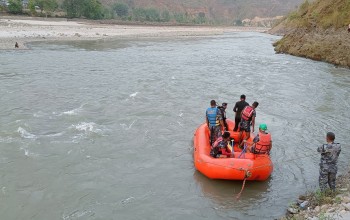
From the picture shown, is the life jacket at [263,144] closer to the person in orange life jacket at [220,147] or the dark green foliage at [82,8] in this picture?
the person in orange life jacket at [220,147]

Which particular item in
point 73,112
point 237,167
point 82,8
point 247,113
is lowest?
point 73,112

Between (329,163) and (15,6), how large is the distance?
7690 cm

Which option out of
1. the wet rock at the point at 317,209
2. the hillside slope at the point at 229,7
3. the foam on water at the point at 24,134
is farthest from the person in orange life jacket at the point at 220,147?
the hillside slope at the point at 229,7

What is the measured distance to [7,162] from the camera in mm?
10711

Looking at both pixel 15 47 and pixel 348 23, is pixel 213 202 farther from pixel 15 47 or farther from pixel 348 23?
pixel 15 47

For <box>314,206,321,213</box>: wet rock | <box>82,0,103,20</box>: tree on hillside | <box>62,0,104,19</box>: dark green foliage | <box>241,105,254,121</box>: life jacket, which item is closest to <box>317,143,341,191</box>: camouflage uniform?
<box>314,206,321,213</box>: wet rock

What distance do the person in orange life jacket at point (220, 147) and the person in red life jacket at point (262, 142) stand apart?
0.81 metres

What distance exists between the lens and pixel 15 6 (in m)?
73.1

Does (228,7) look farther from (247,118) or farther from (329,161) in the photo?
(329,161)

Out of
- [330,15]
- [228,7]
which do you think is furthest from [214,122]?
[228,7]

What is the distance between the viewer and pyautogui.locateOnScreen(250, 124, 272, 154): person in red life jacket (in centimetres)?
958

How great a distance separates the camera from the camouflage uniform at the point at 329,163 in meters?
8.17

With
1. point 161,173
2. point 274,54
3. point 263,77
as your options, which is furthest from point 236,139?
point 274,54

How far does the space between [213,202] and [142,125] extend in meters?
6.05
